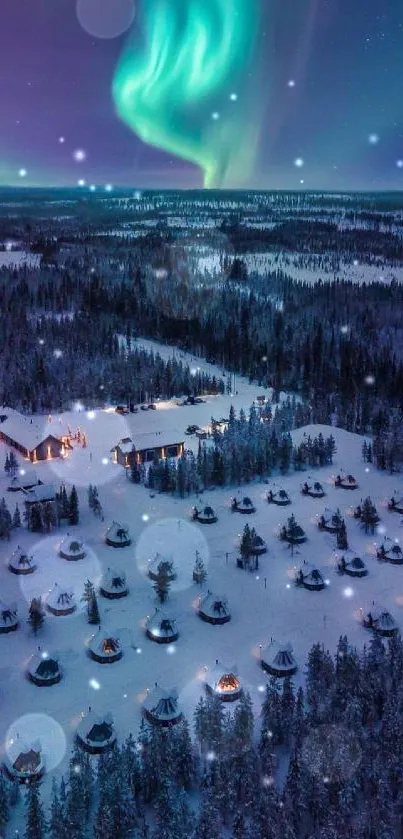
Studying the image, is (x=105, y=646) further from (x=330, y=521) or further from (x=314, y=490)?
(x=314, y=490)

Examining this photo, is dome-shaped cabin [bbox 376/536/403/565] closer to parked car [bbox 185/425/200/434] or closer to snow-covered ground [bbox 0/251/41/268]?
parked car [bbox 185/425/200/434]

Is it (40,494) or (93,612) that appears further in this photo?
(40,494)

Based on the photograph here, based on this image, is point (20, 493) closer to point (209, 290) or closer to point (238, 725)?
point (238, 725)

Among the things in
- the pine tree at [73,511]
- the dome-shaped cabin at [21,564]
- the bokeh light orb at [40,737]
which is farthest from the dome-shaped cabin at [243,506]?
the bokeh light orb at [40,737]

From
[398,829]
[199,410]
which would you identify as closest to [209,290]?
[199,410]

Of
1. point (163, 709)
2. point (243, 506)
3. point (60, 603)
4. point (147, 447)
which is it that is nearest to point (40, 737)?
point (163, 709)

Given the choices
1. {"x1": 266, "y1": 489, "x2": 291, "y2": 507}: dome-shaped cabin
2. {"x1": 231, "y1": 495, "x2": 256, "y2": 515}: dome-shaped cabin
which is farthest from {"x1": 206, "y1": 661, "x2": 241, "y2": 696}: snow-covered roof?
{"x1": 266, "y1": 489, "x2": 291, "y2": 507}: dome-shaped cabin
